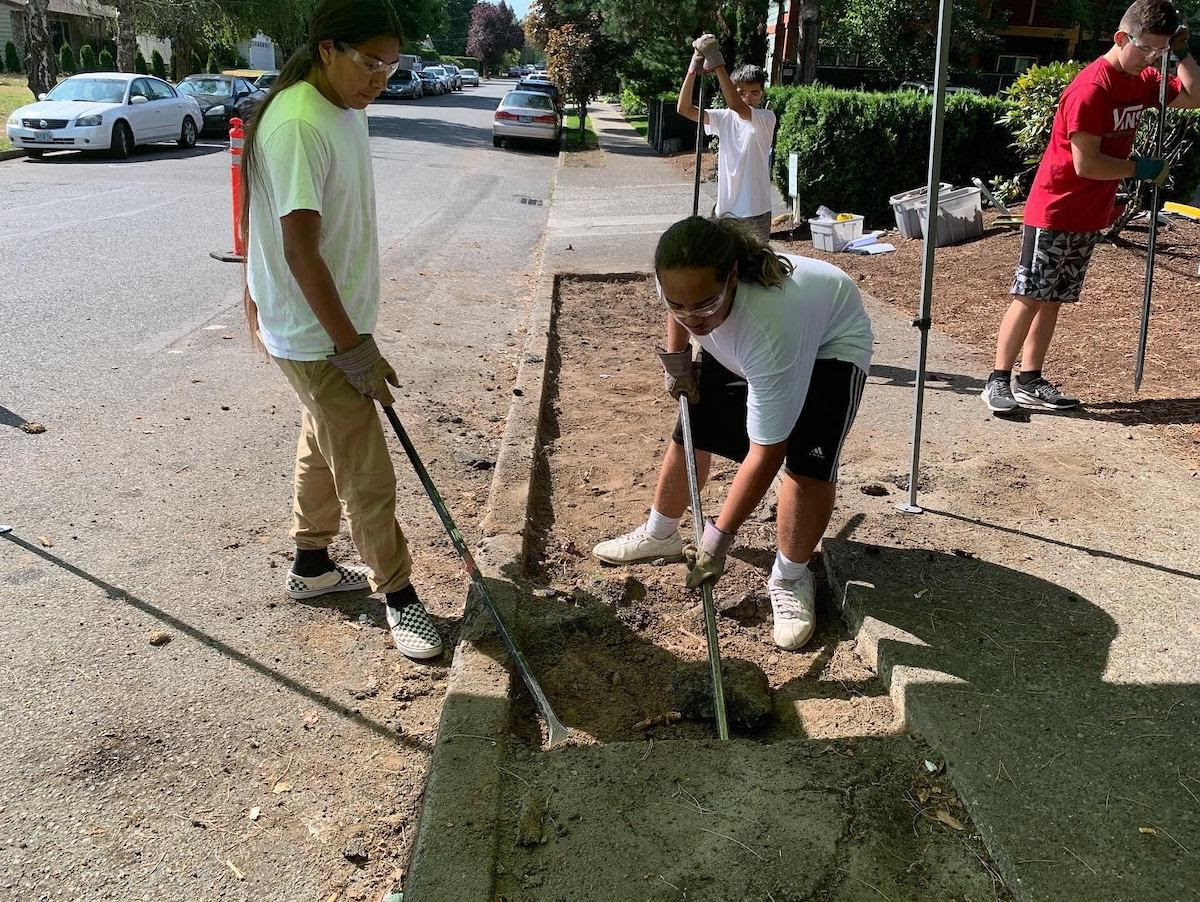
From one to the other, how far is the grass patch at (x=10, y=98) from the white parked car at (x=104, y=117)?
1400mm

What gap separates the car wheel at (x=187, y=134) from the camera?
19719 millimetres

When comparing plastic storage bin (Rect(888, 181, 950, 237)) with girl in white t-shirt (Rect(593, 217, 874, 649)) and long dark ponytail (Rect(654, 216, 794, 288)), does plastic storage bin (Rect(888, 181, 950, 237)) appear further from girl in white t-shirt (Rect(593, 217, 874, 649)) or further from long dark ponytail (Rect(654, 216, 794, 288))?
long dark ponytail (Rect(654, 216, 794, 288))

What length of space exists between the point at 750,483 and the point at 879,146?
408 inches

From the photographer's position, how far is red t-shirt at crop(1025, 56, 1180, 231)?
16.0 ft

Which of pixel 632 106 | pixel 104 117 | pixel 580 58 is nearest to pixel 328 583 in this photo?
pixel 104 117

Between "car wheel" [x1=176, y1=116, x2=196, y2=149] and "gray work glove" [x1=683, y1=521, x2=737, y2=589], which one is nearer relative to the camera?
"gray work glove" [x1=683, y1=521, x2=737, y2=589]

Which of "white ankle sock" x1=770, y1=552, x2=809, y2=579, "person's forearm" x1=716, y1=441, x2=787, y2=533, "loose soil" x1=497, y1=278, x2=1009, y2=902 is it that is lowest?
"loose soil" x1=497, y1=278, x2=1009, y2=902

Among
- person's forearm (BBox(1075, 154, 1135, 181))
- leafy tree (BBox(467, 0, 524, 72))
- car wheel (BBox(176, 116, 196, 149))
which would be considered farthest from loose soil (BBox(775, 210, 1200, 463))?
leafy tree (BBox(467, 0, 524, 72))

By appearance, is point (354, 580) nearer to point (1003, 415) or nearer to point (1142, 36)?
point (1003, 415)

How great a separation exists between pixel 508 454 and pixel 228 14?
32.6 meters

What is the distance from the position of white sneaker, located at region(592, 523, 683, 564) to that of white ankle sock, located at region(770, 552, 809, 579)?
538mm

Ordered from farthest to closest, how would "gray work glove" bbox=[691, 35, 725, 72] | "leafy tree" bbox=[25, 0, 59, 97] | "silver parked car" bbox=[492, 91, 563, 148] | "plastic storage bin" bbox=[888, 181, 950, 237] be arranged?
"silver parked car" bbox=[492, 91, 563, 148], "leafy tree" bbox=[25, 0, 59, 97], "plastic storage bin" bbox=[888, 181, 950, 237], "gray work glove" bbox=[691, 35, 725, 72]

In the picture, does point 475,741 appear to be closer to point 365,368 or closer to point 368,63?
point 365,368

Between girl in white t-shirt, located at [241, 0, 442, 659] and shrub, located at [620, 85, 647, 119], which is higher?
shrub, located at [620, 85, 647, 119]
